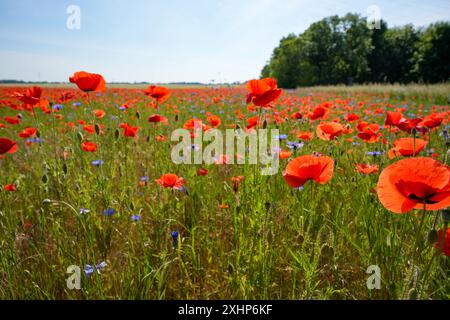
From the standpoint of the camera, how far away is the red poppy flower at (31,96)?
191 cm

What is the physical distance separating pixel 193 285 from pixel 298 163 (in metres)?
0.80

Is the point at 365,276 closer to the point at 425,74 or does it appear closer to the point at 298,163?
the point at 298,163

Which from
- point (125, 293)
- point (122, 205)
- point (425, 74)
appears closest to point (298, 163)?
point (125, 293)

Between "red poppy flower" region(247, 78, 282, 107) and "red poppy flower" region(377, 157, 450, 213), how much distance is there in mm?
804

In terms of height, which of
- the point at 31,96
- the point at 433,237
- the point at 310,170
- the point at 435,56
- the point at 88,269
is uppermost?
the point at 435,56

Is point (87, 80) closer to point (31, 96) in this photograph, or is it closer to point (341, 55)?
point (31, 96)

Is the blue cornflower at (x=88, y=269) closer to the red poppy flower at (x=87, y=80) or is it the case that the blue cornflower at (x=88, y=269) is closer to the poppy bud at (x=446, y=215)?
the red poppy flower at (x=87, y=80)

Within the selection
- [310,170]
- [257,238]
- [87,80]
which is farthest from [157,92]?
[310,170]

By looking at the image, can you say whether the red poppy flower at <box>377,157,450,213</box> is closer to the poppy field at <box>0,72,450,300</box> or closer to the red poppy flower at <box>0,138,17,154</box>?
the poppy field at <box>0,72,450,300</box>

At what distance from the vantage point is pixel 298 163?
1197 mm

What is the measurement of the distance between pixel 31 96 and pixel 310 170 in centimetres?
189

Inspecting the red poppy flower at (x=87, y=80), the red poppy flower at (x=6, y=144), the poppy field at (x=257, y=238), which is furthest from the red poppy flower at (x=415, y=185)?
the red poppy flower at (x=6, y=144)

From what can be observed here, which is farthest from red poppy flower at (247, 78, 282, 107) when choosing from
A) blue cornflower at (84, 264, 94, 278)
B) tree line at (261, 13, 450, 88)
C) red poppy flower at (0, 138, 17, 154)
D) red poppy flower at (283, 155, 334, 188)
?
tree line at (261, 13, 450, 88)

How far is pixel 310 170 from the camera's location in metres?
1.16
